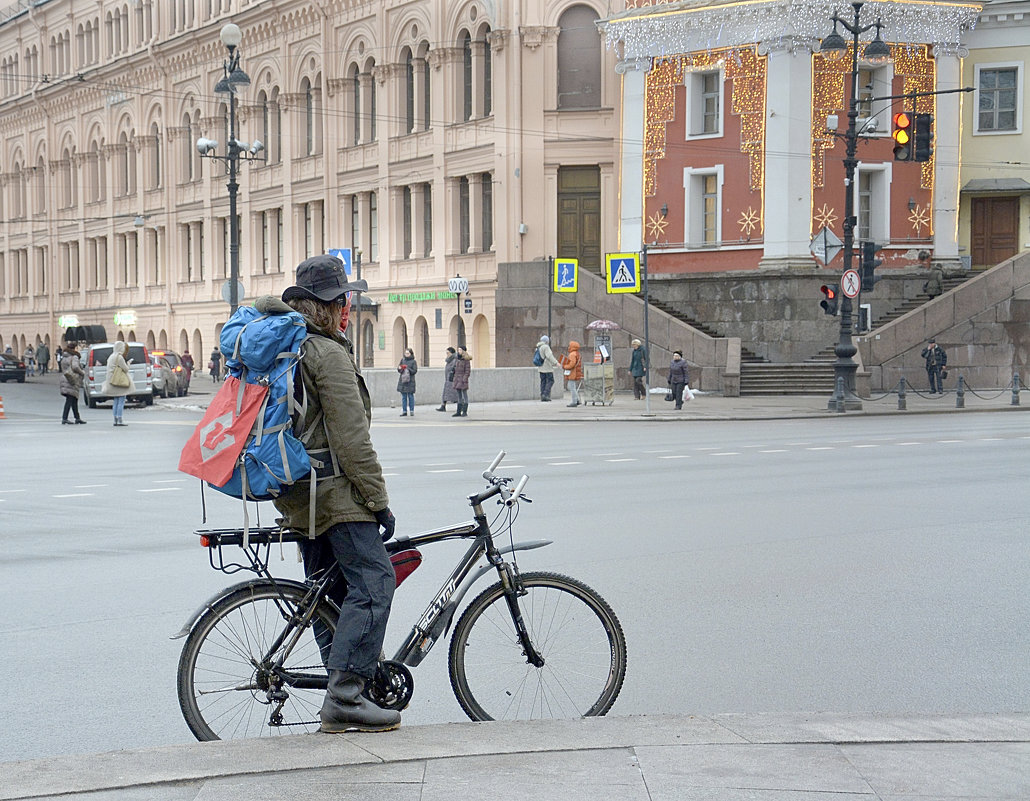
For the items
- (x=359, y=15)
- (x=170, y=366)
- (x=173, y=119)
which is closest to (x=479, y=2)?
(x=359, y=15)

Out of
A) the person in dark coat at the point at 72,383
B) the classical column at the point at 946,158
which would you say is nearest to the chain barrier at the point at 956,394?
the classical column at the point at 946,158

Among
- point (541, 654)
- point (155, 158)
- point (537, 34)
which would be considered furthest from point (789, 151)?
point (155, 158)

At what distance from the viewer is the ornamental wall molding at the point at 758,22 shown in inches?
1640

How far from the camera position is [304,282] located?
551 cm

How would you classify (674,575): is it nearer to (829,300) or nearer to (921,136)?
(921,136)

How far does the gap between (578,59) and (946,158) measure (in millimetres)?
12079

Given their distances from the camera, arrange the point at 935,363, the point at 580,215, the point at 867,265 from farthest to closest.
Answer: the point at 580,215 → the point at 935,363 → the point at 867,265

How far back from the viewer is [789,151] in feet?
138

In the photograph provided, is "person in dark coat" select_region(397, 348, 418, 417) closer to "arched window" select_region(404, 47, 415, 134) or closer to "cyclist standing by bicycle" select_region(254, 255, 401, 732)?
"arched window" select_region(404, 47, 415, 134)

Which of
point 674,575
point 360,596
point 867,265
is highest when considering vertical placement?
point 867,265

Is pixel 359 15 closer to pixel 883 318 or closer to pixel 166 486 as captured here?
pixel 883 318

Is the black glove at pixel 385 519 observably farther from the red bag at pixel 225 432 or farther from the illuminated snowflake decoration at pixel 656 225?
the illuminated snowflake decoration at pixel 656 225

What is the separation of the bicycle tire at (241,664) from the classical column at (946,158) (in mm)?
40388

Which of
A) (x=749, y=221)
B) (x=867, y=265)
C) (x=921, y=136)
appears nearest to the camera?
(x=921, y=136)
